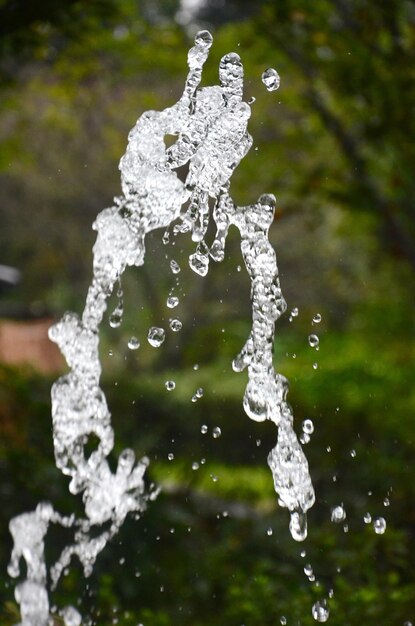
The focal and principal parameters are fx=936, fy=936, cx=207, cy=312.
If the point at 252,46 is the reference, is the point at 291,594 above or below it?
below

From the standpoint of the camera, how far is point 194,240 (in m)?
2.28

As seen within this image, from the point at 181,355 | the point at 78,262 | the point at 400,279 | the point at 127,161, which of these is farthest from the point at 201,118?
the point at 78,262

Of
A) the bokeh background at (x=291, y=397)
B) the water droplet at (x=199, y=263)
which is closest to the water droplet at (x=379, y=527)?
the bokeh background at (x=291, y=397)

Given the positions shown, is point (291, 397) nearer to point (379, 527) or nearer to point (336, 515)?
point (336, 515)

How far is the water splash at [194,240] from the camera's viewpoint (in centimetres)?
226

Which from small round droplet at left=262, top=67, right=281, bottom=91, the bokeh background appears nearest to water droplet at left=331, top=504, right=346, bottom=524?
the bokeh background

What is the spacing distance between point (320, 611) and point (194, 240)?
1.03 meters

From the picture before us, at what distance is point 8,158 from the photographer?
6180mm

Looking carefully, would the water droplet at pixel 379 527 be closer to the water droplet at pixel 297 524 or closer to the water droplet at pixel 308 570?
the water droplet at pixel 308 570

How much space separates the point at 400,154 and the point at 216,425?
198cm

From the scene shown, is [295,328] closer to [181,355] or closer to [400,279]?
[181,355]

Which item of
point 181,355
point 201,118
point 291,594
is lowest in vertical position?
point 181,355

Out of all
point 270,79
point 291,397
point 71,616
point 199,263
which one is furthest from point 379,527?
point 291,397

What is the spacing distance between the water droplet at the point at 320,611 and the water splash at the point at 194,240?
8.7 inches
